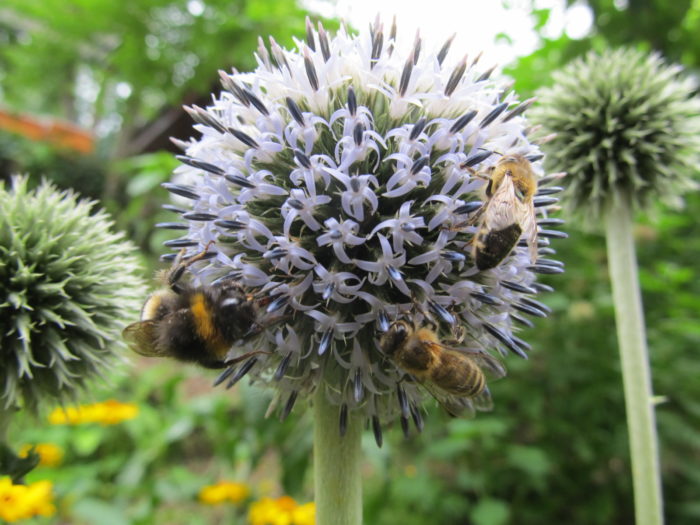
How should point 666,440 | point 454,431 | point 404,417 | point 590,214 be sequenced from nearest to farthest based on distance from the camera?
point 404,417 < point 590,214 < point 454,431 < point 666,440

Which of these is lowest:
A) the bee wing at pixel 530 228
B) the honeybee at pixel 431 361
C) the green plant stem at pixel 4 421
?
the green plant stem at pixel 4 421

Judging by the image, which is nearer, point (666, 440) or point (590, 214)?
point (590, 214)

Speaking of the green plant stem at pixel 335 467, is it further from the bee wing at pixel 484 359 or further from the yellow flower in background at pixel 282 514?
the yellow flower in background at pixel 282 514

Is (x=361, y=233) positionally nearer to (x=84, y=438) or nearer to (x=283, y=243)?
(x=283, y=243)

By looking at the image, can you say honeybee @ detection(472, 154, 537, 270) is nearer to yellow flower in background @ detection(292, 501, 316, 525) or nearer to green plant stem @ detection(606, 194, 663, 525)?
green plant stem @ detection(606, 194, 663, 525)

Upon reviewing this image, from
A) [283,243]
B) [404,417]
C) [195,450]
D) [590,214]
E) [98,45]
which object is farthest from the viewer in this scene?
[98,45]

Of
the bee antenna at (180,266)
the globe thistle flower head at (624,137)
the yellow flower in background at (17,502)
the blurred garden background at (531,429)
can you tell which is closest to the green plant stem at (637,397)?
the globe thistle flower head at (624,137)

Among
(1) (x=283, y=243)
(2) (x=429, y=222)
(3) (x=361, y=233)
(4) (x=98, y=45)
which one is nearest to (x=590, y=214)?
(2) (x=429, y=222)

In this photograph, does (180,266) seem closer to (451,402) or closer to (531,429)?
(451,402)
